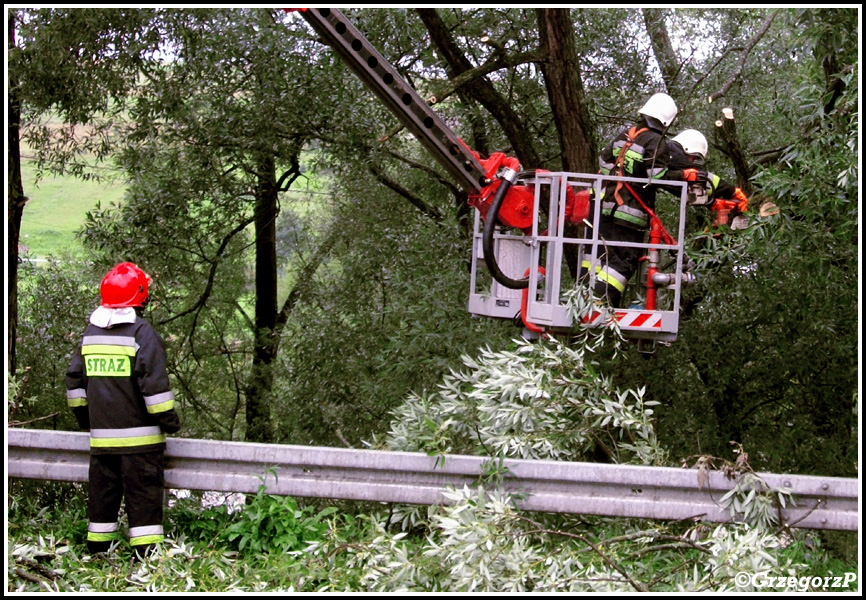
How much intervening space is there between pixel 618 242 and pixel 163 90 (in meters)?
5.51

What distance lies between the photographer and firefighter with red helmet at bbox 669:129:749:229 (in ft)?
18.3

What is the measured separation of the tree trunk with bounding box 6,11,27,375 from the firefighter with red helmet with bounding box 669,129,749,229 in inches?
240

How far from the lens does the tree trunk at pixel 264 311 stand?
1138cm

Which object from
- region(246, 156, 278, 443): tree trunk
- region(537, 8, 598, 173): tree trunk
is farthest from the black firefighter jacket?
region(246, 156, 278, 443): tree trunk

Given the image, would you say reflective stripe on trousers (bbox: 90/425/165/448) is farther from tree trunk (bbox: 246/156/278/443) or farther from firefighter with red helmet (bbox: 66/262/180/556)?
tree trunk (bbox: 246/156/278/443)

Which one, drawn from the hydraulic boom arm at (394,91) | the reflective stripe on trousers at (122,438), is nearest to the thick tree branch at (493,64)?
the hydraulic boom arm at (394,91)

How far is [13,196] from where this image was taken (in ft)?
27.4

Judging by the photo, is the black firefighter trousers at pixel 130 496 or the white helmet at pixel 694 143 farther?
the white helmet at pixel 694 143

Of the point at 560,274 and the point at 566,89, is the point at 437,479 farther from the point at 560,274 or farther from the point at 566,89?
the point at 566,89

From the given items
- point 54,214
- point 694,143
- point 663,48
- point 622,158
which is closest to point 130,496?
point 622,158

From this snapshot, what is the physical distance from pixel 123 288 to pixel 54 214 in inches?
364

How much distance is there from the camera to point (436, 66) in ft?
32.1

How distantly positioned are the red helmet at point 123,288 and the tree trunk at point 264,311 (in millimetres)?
5764

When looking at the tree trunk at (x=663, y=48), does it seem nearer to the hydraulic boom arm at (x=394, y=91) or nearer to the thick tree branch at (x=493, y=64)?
the thick tree branch at (x=493, y=64)
